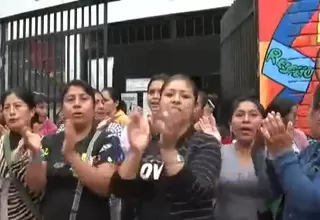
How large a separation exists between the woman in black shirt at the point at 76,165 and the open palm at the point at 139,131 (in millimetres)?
505

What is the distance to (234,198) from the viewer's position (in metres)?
4.43

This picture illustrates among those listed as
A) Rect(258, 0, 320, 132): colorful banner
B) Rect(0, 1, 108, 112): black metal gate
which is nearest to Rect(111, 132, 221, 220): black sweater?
Rect(258, 0, 320, 132): colorful banner

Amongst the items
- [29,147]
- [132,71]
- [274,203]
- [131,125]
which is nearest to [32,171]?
[29,147]

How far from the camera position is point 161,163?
3.63 meters

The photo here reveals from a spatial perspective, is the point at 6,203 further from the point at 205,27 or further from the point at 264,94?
the point at 205,27

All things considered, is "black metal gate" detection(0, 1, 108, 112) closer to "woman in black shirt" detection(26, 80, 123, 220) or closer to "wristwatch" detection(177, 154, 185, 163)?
"woman in black shirt" detection(26, 80, 123, 220)

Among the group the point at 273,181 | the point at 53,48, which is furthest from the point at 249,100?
the point at 53,48

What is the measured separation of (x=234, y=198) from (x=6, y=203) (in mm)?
1496

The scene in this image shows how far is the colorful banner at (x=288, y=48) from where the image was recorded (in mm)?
6770

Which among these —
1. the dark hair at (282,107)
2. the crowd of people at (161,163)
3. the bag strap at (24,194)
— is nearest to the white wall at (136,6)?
the crowd of people at (161,163)

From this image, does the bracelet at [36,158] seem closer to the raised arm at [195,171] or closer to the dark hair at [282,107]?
the raised arm at [195,171]

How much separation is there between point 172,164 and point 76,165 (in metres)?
0.81

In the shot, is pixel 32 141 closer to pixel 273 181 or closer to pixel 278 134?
pixel 273 181

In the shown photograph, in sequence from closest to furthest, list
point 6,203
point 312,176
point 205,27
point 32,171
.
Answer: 1. point 312,176
2. point 32,171
3. point 6,203
4. point 205,27
